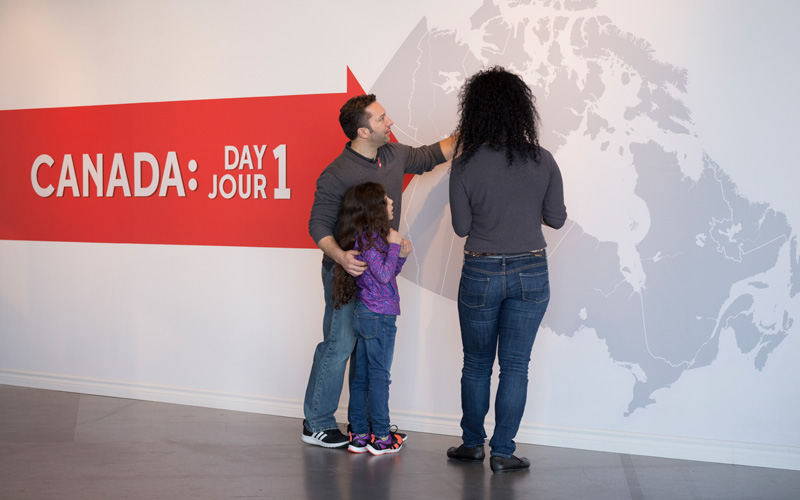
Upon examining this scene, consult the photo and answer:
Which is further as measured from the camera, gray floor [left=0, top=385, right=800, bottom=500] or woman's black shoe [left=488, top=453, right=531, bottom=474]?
woman's black shoe [left=488, top=453, right=531, bottom=474]

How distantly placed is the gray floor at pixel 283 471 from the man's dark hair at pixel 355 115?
4.34ft

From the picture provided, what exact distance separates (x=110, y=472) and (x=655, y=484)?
198 cm

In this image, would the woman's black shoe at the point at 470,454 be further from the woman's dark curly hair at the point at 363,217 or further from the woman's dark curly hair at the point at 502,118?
the woman's dark curly hair at the point at 502,118

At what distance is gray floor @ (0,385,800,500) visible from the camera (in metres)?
2.50

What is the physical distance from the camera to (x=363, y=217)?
9.18 ft

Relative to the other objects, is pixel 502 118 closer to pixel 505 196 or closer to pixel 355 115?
pixel 505 196

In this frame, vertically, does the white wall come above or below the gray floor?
above

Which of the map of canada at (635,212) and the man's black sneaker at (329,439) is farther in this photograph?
the man's black sneaker at (329,439)

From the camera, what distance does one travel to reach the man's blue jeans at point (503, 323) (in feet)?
8.61

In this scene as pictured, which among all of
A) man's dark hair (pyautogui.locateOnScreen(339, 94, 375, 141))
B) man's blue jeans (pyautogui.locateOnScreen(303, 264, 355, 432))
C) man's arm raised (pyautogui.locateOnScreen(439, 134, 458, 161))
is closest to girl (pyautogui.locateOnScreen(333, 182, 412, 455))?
man's blue jeans (pyautogui.locateOnScreen(303, 264, 355, 432))

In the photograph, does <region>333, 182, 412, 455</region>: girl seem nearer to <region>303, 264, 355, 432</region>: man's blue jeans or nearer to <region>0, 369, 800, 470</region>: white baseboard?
<region>303, 264, 355, 432</region>: man's blue jeans

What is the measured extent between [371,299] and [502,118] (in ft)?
2.81

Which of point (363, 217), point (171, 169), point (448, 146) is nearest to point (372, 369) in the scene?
point (363, 217)

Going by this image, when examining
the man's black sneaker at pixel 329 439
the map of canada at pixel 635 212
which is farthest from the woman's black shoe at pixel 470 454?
the map of canada at pixel 635 212
